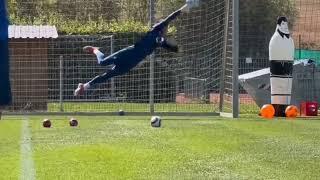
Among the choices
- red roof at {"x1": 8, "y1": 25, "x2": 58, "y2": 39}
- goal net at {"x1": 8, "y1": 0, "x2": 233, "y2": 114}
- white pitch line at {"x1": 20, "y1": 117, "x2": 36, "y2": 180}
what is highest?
red roof at {"x1": 8, "y1": 25, "x2": 58, "y2": 39}

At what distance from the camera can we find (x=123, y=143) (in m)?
11.4

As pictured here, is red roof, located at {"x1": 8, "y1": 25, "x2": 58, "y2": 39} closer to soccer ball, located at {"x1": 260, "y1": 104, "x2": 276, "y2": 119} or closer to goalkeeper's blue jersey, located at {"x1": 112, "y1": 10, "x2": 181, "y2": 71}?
soccer ball, located at {"x1": 260, "y1": 104, "x2": 276, "y2": 119}

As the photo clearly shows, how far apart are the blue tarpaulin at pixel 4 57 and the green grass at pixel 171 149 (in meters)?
3.30

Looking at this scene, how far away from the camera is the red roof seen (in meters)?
19.8

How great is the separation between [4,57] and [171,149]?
5.93 m

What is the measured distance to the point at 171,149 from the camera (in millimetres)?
10586

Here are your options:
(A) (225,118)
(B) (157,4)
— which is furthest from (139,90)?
(A) (225,118)

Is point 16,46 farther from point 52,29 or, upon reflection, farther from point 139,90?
point 139,90

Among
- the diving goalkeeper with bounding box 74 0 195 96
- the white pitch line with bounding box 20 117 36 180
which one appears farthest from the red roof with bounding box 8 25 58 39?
the diving goalkeeper with bounding box 74 0 195 96

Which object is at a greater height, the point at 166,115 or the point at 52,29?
the point at 52,29

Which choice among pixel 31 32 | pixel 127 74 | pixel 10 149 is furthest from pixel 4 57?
pixel 127 74

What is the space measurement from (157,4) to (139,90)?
2.67 m

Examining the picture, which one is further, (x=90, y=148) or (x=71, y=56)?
(x=71, y=56)

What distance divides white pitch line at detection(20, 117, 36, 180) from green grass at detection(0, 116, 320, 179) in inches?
2.7
